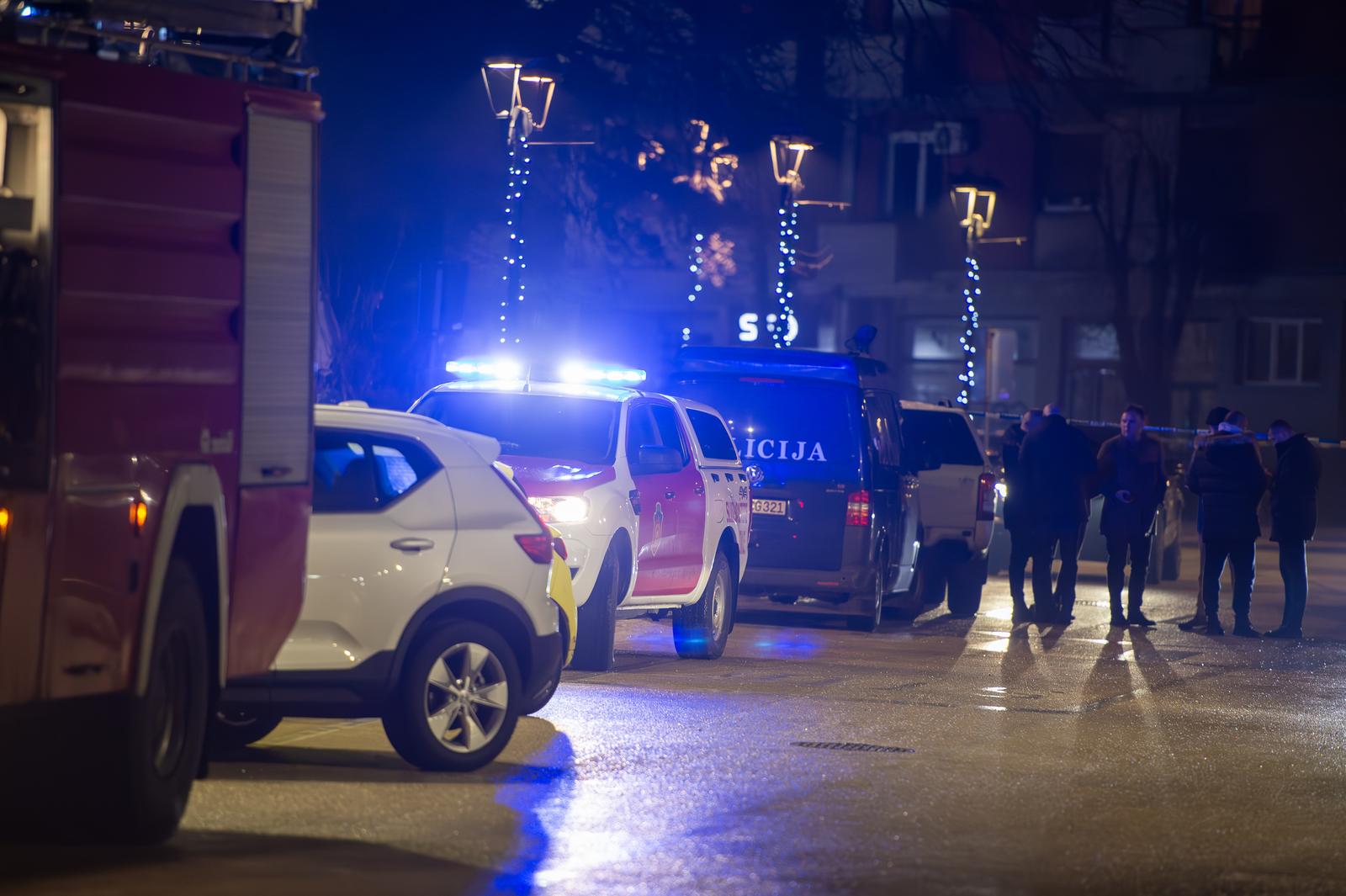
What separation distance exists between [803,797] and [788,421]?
8289 mm

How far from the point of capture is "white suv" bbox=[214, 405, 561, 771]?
946cm

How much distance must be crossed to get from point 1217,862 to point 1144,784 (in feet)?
6.24

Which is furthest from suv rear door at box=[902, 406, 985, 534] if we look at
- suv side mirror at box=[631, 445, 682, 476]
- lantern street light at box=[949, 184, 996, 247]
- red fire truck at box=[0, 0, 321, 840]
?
lantern street light at box=[949, 184, 996, 247]

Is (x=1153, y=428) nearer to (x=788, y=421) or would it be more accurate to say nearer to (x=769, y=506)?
(x=788, y=421)

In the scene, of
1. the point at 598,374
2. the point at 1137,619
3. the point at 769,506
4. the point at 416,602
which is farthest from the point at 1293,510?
the point at 416,602

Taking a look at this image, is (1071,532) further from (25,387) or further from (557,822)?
(25,387)

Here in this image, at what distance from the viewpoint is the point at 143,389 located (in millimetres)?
7496

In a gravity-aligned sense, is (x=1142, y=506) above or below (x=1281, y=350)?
below

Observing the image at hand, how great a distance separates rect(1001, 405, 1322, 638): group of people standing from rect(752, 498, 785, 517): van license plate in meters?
3.02

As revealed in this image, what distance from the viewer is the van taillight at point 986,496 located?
20375 mm

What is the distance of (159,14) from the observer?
27.7 ft

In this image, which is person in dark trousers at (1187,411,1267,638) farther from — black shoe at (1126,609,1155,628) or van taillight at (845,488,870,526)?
van taillight at (845,488,870,526)

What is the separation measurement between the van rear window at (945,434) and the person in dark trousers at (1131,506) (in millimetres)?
1469

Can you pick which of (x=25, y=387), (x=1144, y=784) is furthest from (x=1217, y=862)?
(x=25, y=387)
